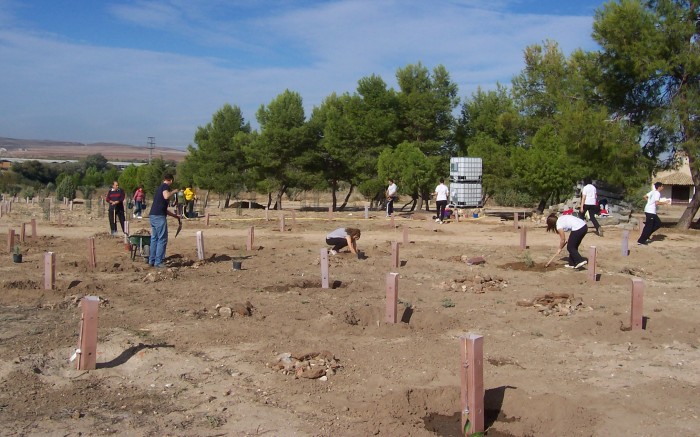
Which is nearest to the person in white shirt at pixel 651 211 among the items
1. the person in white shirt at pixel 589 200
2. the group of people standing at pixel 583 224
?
the group of people standing at pixel 583 224

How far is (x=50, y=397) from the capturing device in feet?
19.5

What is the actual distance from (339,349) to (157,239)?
629 centimetres

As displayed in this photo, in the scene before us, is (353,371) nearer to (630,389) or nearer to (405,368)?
(405,368)

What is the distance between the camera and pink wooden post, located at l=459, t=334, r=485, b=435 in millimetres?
5363

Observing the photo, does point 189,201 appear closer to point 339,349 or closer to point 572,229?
point 572,229

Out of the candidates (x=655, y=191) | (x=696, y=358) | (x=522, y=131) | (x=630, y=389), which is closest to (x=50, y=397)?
(x=630, y=389)

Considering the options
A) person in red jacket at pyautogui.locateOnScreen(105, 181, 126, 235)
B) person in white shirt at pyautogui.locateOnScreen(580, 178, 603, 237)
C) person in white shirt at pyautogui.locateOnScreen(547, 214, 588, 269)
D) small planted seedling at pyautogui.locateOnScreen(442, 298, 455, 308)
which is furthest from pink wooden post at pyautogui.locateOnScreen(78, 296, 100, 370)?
person in white shirt at pyautogui.locateOnScreen(580, 178, 603, 237)

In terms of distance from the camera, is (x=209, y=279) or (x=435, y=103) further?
(x=435, y=103)

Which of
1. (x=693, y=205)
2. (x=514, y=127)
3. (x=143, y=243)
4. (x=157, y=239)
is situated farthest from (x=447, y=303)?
(x=514, y=127)

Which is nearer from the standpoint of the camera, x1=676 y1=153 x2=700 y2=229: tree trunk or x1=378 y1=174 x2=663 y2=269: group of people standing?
x1=378 y1=174 x2=663 y2=269: group of people standing

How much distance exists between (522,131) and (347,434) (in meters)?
30.2

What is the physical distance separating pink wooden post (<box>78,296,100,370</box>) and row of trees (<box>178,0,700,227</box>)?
1853 cm

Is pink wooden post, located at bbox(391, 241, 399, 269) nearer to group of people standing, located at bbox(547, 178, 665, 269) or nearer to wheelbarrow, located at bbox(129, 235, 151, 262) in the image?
group of people standing, located at bbox(547, 178, 665, 269)

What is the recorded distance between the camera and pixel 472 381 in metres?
5.37
